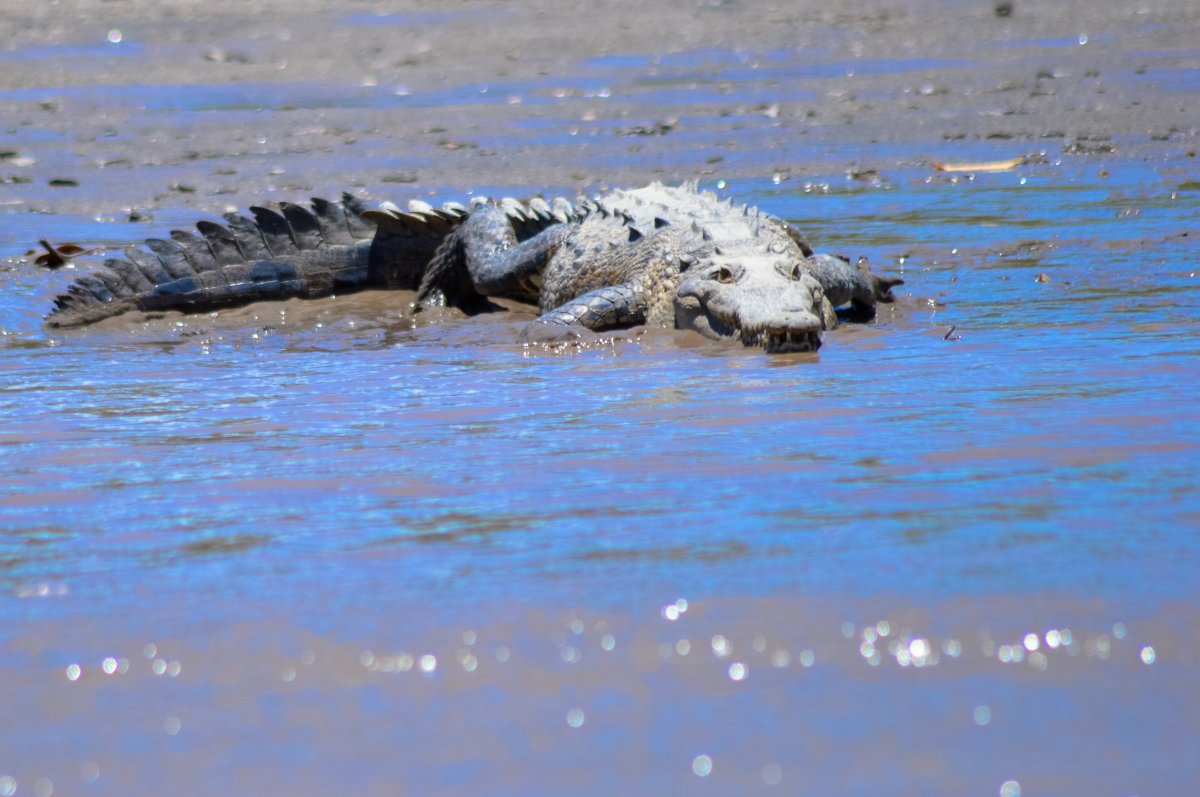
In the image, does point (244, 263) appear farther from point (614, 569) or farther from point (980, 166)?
point (980, 166)

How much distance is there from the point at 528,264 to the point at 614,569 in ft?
15.2

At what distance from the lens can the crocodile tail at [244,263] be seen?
Result: 7324mm

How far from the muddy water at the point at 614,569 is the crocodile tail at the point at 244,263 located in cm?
157

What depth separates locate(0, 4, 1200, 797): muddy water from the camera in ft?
6.66

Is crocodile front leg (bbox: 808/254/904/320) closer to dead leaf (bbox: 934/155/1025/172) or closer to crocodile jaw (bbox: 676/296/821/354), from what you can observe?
crocodile jaw (bbox: 676/296/821/354)

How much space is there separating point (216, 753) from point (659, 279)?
15.2 feet

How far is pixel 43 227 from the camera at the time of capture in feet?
32.3

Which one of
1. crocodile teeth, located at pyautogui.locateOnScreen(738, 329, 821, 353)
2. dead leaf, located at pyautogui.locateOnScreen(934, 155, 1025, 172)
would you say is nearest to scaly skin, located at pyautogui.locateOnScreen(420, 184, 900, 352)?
crocodile teeth, located at pyautogui.locateOnScreen(738, 329, 821, 353)

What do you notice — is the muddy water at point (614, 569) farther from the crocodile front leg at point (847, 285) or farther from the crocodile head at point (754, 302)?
the crocodile front leg at point (847, 285)

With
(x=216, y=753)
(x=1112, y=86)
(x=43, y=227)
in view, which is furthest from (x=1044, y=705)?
(x=1112, y=86)

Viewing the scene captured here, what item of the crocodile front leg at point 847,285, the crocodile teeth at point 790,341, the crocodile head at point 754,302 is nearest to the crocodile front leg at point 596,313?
the crocodile head at point 754,302

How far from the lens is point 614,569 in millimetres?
2707

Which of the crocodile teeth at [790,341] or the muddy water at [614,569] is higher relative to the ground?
the muddy water at [614,569]

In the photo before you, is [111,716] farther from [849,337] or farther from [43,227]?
[43,227]
